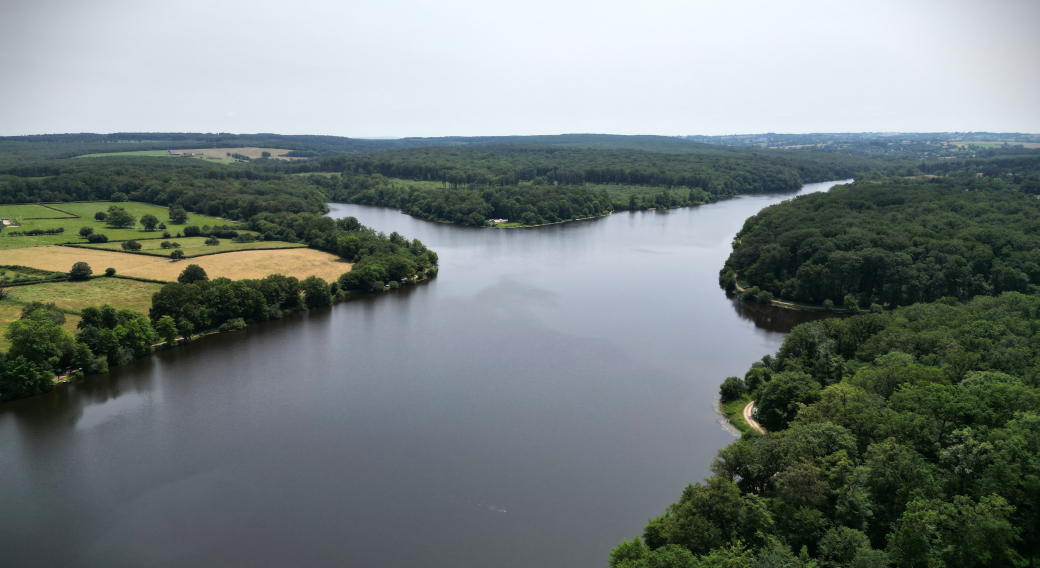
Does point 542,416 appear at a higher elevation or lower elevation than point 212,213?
lower

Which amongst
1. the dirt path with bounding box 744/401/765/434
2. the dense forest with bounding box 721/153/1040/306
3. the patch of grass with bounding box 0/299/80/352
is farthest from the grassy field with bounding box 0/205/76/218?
the dirt path with bounding box 744/401/765/434

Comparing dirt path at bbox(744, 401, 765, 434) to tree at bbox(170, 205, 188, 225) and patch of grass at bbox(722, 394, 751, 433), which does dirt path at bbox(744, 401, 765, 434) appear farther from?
tree at bbox(170, 205, 188, 225)

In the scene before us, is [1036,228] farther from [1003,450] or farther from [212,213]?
[212,213]

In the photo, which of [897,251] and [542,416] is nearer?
[542,416]

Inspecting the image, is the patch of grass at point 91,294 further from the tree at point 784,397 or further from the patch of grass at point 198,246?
the tree at point 784,397

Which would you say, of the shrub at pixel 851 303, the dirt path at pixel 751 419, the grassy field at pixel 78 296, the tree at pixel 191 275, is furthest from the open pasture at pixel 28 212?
the shrub at pixel 851 303

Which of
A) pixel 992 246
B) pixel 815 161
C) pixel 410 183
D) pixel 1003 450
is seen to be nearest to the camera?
pixel 1003 450

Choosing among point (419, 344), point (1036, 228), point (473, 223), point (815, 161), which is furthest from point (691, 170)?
point (419, 344)
